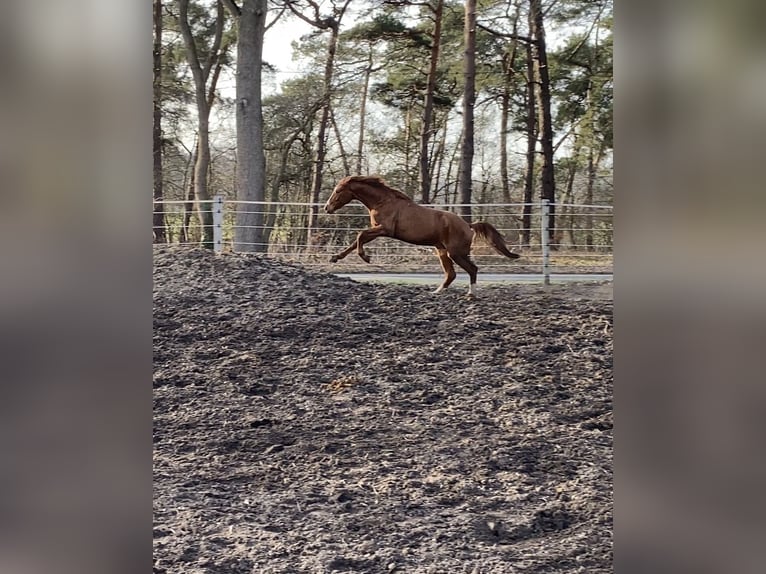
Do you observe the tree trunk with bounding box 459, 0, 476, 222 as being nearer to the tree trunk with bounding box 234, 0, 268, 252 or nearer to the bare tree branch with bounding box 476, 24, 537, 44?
the bare tree branch with bounding box 476, 24, 537, 44

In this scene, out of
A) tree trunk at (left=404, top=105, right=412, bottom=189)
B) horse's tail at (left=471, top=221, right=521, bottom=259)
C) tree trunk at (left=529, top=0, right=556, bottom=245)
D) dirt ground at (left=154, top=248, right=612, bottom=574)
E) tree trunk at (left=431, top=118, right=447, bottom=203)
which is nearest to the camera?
dirt ground at (left=154, top=248, right=612, bottom=574)

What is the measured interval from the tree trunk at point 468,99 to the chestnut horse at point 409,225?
2.81 meters

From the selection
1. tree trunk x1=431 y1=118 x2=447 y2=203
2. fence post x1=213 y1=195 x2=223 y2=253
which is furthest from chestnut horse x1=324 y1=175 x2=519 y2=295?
tree trunk x1=431 y1=118 x2=447 y2=203

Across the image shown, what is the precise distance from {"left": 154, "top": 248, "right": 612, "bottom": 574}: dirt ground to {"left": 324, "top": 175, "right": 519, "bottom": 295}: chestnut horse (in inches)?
11.4

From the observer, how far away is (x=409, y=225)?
589cm

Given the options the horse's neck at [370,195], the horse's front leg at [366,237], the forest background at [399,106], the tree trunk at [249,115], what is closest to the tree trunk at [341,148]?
the forest background at [399,106]

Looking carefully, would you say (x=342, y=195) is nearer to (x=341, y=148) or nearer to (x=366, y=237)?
(x=366, y=237)

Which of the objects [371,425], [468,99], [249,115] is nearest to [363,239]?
[371,425]

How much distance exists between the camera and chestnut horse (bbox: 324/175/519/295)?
5.79 meters

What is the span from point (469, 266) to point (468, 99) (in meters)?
3.94

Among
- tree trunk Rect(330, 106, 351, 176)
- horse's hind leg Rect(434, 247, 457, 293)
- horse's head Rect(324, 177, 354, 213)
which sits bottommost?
horse's hind leg Rect(434, 247, 457, 293)
